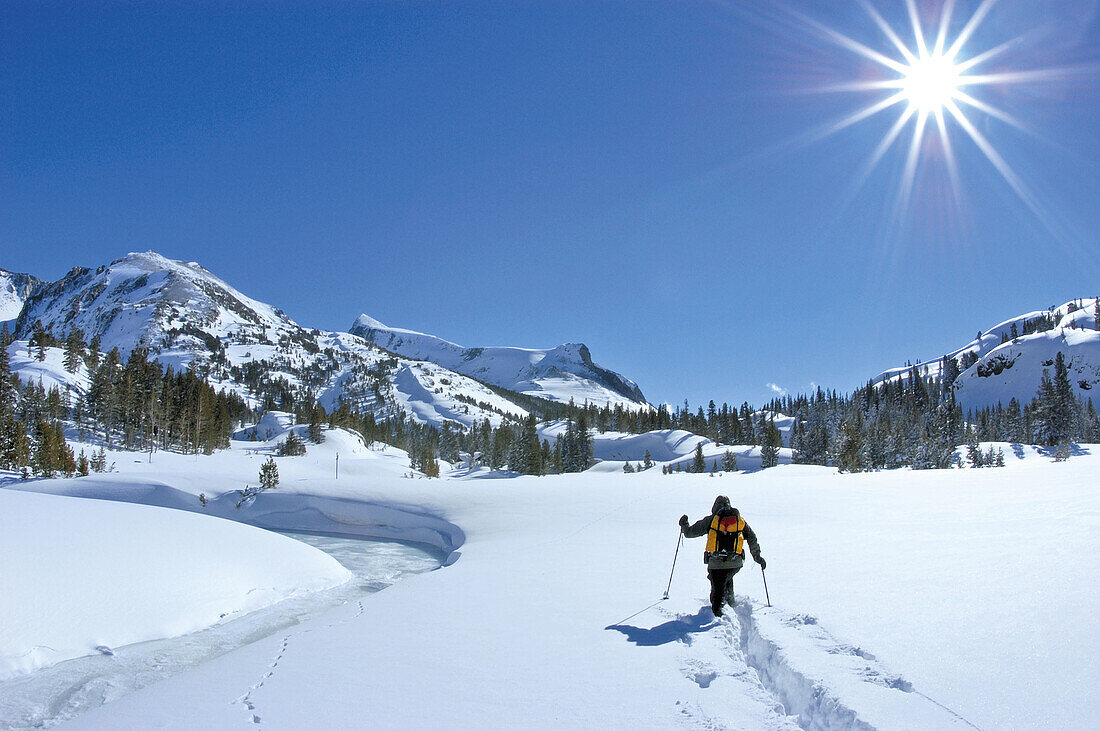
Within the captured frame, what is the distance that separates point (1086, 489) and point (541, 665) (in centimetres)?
2276

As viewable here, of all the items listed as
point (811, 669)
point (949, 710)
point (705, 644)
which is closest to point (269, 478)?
point (705, 644)

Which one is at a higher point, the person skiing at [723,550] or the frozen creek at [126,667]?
the person skiing at [723,550]

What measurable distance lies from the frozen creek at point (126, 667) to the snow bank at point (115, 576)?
31 centimetres

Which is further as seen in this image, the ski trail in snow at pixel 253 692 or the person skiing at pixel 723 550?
the person skiing at pixel 723 550

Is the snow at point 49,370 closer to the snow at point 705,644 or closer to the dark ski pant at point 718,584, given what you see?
the snow at point 705,644

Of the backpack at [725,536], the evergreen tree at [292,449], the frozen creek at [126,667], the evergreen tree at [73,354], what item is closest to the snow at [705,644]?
the backpack at [725,536]

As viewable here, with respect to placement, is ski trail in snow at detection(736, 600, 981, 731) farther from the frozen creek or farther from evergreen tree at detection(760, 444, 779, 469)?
evergreen tree at detection(760, 444, 779, 469)

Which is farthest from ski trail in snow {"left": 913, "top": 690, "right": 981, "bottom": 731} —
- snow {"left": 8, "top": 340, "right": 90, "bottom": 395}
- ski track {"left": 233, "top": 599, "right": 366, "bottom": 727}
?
snow {"left": 8, "top": 340, "right": 90, "bottom": 395}

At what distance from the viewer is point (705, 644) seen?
7.34 metres

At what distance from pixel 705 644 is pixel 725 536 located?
6.53 feet

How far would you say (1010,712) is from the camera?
14.1 ft

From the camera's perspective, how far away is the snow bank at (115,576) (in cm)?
868

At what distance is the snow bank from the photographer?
8.68m

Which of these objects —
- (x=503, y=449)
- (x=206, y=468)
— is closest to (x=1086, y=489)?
(x=206, y=468)
